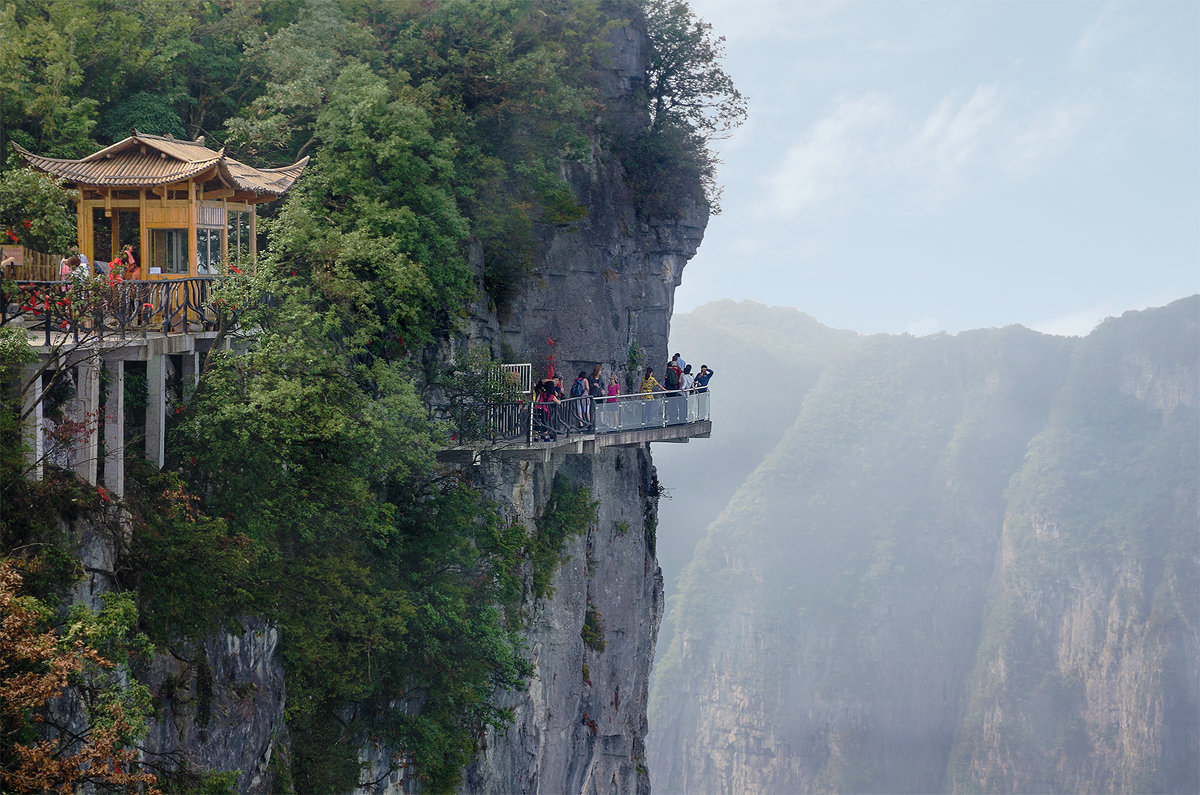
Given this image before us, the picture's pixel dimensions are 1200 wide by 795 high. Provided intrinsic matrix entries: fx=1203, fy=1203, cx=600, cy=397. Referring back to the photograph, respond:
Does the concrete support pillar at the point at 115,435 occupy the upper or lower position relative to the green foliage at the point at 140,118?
lower

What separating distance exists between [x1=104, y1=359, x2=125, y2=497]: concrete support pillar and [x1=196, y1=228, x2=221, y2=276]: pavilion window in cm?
340

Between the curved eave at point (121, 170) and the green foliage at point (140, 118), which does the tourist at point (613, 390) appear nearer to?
the curved eave at point (121, 170)

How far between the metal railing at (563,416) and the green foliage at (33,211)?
8.56 metres

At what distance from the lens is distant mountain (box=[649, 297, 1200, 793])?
127 metres

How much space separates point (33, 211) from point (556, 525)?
18.5 m

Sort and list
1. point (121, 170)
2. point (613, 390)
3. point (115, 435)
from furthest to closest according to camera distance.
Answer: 1. point (613, 390)
2. point (121, 170)
3. point (115, 435)

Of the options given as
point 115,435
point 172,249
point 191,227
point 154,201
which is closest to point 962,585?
point 172,249

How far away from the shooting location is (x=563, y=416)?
27.1 meters

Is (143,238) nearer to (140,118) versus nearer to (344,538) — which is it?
(344,538)

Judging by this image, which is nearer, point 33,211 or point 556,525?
point 33,211

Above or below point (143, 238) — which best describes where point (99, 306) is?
below

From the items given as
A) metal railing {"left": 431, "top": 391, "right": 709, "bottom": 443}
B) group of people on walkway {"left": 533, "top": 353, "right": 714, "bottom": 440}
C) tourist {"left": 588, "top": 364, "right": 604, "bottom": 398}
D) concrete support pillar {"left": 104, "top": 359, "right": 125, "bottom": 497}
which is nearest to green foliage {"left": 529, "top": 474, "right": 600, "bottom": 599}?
group of people on walkway {"left": 533, "top": 353, "right": 714, "bottom": 440}

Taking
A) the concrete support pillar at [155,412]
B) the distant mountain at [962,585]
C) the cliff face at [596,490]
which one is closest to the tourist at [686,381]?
the cliff face at [596,490]

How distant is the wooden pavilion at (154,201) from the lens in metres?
19.9
